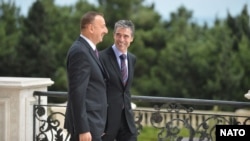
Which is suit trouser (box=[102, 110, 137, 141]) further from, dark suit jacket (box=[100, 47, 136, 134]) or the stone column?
the stone column

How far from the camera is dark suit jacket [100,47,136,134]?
362 cm

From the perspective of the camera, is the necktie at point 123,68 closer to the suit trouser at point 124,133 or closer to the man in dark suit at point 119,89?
the man in dark suit at point 119,89

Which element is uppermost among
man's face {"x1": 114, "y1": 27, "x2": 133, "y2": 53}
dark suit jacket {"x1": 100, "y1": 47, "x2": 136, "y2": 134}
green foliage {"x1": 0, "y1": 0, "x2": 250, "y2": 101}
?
green foliage {"x1": 0, "y1": 0, "x2": 250, "y2": 101}

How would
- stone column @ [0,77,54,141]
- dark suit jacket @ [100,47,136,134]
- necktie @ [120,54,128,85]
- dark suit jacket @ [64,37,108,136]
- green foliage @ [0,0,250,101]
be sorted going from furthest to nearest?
1. green foliage @ [0,0,250,101]
2. stone column @ [0,77,54,141]
3. necktie @ [120,54,128,85]
4. dark suit jacket @ [100,47,136,134]
5. dark suit jacket @ [64,37,108,136]

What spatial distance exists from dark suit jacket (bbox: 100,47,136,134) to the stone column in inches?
59.2

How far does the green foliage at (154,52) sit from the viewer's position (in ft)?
56.3

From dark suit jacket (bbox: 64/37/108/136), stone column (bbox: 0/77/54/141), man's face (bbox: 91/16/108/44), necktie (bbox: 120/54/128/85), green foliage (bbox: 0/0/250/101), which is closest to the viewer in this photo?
dark suit jacket (bbox: 64/37/108/136)

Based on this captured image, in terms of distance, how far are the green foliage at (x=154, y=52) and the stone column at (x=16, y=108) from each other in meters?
12.1

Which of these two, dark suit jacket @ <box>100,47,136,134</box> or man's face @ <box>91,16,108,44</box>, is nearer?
man's face @ <box>91,16,108,44</box>

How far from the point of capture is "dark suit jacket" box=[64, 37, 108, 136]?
3119 millimetres

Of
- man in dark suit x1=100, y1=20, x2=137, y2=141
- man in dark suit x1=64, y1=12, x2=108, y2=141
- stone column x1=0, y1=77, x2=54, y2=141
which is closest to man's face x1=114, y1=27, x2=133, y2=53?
man in dark suit x1=100, y1=20, x2=137, y2=141

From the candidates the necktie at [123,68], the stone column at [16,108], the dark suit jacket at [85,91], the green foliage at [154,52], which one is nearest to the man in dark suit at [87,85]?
the dark suit jacket at [85,91]

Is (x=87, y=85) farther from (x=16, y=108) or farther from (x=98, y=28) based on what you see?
(x=16, y=108)

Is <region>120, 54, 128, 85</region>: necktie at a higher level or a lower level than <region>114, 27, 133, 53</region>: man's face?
lower
